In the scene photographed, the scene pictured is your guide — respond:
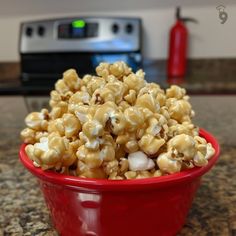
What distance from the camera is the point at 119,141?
372 mm

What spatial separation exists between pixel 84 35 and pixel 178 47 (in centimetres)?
48

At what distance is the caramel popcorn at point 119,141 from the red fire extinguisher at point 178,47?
4.66 feet

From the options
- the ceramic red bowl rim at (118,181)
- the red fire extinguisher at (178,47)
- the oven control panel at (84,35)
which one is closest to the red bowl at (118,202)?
the ceramic red bowl rim at (118,181)

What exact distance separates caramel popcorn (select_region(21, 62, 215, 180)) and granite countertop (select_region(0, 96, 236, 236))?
113 millimetres

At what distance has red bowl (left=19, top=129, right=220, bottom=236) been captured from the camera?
357 mm

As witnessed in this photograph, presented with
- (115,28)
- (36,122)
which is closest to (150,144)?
(36,122)

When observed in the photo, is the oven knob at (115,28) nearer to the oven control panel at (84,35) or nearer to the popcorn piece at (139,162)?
the oven control panel at (84,35)

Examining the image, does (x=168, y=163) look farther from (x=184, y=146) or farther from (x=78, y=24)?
(x=78, y=24)

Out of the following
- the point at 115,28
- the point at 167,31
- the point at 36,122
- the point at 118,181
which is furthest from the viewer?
the point at 167,31

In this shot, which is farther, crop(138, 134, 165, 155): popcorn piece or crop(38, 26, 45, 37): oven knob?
crop(38, 26, 45, 37): oven knob

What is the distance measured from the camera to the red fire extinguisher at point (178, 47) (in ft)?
5.82

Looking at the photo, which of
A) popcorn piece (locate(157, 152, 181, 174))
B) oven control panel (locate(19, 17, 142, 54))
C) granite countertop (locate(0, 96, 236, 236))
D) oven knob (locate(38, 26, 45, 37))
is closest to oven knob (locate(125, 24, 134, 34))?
oven control panel (locate(19, 17, 142, 54))

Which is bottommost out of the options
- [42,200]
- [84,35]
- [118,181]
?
[42,200]

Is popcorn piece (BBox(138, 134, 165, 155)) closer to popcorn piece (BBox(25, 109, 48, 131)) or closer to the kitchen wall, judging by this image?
popcorn piece (BBox(25, 109, 48, 131))
